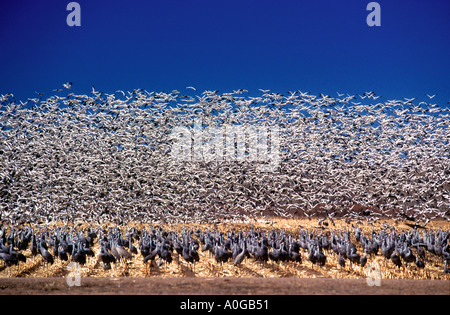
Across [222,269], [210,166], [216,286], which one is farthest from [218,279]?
[210,166]

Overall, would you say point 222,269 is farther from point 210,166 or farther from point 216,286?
point 210,166

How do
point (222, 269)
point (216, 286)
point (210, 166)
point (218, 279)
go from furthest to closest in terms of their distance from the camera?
1. point (210, 166)
2. point (222, 269)
3. point (218, 279)
4. point (216, 286)

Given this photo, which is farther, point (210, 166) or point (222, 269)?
point (210, 166)

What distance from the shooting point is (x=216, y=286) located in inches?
460

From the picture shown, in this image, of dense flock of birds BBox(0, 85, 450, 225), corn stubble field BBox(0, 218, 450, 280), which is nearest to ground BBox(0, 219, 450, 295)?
corn stubble field BBox(0, 218, 450, 280)

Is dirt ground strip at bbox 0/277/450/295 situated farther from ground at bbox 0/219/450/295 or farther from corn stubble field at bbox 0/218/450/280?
corn stubble field at bbox 0/218/450/280

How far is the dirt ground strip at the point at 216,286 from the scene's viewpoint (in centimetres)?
1088

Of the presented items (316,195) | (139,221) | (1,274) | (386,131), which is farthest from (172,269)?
(386,131)

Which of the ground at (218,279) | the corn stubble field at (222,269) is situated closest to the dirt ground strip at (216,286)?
the ground at (218,279)

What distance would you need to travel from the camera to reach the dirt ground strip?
10883mm

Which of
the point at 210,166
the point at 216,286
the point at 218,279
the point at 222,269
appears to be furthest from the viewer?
the point at 210,166

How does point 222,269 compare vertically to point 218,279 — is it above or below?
below

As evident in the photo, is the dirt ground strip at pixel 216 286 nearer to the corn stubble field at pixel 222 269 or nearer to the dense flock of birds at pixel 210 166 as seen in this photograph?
the corn stubble field at pixel 222 269

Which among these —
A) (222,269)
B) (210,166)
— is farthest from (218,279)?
(210,166)
